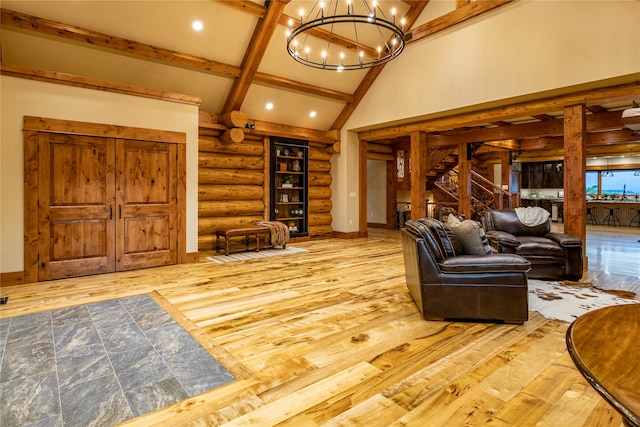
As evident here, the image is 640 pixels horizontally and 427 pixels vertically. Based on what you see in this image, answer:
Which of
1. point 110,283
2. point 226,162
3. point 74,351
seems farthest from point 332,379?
point 226,162

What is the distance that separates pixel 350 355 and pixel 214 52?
589 cm

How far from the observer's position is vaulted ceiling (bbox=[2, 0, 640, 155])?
4.99m

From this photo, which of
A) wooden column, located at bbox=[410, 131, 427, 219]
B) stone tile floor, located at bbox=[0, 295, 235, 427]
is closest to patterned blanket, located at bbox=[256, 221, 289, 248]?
wooden column, located at bbox=[410, 131, 427, 219]

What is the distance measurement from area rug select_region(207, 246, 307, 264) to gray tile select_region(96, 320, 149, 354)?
9.85ft

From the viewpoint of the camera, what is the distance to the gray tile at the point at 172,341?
8.94 ft

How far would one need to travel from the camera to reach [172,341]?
289 centimetres

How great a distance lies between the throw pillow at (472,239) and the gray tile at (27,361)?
3.70m

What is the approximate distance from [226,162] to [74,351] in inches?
221

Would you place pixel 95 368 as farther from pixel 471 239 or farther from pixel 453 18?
pixel 453 18

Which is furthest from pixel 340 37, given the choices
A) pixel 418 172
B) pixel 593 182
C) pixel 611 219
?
pixel 593 182

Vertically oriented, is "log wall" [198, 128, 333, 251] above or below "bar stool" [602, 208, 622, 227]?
above

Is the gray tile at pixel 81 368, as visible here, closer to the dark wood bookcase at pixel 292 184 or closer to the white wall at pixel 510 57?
the dark wood bookcase at pixel 292 184

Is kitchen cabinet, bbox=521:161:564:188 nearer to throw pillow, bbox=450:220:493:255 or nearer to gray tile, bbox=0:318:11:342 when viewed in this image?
throw pillow, bbox=450:220:493:255

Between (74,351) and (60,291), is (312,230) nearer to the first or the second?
(60,291)
